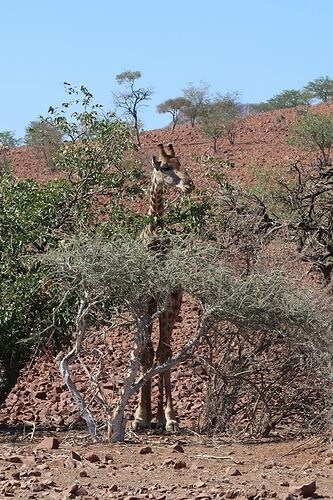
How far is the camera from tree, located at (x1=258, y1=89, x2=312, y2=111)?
4992cm

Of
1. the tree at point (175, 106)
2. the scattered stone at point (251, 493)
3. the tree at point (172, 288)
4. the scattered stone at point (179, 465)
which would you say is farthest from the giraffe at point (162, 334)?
the tree at point (175, 106)

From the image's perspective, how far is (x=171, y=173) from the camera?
11094 mm

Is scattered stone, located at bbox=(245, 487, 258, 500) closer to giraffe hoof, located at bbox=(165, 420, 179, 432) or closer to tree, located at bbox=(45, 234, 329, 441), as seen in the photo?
tree, located at bbox=(45, 234, 329, 441)

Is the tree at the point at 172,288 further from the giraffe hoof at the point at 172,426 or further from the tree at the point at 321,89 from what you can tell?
the tree at the point at 321,89

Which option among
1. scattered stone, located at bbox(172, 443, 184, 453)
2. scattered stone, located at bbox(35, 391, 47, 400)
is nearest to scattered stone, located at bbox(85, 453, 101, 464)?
scattered stone, located at bbox(172, 443, 184, 453)

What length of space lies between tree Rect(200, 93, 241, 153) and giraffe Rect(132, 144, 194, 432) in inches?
1070

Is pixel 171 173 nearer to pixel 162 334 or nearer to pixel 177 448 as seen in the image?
pixel 162 334

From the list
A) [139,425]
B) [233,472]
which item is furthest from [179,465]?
[139,425]

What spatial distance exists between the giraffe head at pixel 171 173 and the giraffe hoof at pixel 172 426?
2.19 meters

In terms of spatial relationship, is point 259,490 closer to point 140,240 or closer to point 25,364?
point 140,240

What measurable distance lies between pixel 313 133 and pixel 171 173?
20.3 m

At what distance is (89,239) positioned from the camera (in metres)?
9.05

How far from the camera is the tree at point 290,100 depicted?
4992cm

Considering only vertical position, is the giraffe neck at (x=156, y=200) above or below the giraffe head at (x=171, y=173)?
below
